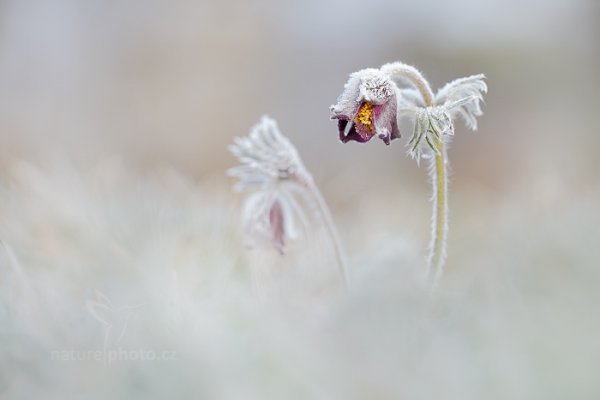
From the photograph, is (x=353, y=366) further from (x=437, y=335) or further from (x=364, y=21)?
(x=364, y=21)

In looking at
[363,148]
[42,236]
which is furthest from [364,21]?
[42,236]

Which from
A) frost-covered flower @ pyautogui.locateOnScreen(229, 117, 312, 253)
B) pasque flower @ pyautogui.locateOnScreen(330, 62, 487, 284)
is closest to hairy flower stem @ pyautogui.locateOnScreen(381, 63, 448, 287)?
pasque flower @ pyautogui.locateOnScreen(330, 62, 487, 284)

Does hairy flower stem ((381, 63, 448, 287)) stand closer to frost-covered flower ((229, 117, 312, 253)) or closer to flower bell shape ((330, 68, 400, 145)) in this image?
flower bell shape ((330, 68, 400, 145))

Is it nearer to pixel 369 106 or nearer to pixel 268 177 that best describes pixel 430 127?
pixel 369 106

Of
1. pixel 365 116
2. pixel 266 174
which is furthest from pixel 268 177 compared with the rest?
pixel 365 116

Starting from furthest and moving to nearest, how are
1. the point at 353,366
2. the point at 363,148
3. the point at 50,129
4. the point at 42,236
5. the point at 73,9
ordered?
the point at 73,9, the point at 50,129, the point at 363,148, the point at 42,236, the point at 353,366
